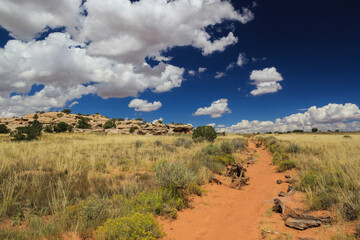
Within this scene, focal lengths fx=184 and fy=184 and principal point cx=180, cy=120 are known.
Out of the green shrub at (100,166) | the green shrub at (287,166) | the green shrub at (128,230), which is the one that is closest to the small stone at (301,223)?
the green shrub at (128,230)

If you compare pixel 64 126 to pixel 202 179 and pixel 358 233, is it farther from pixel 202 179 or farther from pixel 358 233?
pixel 358 233

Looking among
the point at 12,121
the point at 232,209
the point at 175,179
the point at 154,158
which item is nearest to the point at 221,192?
the point at 232,209

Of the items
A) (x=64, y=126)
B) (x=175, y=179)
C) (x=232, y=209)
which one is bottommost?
(x=232, y=209)

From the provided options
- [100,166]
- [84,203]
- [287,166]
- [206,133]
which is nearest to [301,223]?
[84,203]

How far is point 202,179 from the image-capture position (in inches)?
331

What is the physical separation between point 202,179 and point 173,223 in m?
3.60

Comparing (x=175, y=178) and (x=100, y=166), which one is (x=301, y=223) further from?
(x=100, y=166)

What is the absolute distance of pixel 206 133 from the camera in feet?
80.3

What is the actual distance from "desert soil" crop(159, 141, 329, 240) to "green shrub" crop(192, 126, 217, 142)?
628 inches

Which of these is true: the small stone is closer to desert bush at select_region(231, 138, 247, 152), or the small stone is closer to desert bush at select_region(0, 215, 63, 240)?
desert bush at select_region(0, 215, 63, 240)

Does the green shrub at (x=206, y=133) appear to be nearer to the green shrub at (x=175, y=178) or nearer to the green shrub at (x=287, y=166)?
the green shrub at (x=287, y=166)

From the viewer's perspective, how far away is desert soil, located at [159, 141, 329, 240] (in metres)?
4.44

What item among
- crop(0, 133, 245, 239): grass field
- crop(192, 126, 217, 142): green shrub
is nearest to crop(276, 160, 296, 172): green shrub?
crop(0, 133, 245, 239): grass field

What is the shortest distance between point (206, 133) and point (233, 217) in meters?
19.1
